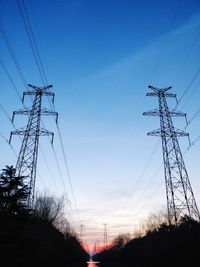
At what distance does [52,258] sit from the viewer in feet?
109

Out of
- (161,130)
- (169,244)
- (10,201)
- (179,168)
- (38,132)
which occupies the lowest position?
(169,244)

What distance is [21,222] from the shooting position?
21.2 metres

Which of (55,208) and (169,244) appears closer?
(169,244)

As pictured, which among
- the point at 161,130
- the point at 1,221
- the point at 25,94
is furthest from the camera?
the point at 161,130

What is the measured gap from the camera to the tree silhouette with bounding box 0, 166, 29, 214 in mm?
20672

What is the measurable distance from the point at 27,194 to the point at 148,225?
85.8 metres

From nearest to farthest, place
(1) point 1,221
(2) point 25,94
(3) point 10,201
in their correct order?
(1) point 1,221 → (3) point 10,201 → (2) point 25,94

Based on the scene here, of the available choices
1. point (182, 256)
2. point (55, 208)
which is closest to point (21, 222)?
point (182, 256)

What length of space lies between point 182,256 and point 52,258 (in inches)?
605

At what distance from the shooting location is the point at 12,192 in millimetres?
21250

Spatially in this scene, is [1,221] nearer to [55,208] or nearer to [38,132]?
[38,132]

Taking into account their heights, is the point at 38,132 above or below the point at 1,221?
above

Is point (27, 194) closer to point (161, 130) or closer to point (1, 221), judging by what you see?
point (1, 221)

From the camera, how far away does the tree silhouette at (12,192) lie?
814 inches
